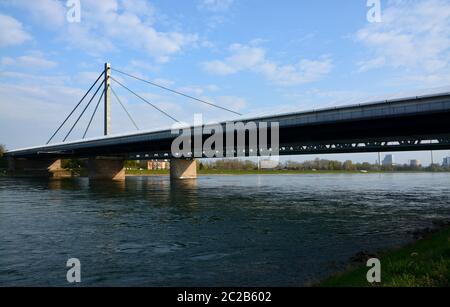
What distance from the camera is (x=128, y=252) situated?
16938mm

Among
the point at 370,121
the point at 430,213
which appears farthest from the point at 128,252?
the point at 370,121

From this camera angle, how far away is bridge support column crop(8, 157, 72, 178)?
13862cm

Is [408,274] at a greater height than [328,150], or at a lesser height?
lesser

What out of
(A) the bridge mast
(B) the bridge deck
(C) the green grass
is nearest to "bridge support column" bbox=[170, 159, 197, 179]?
(A) the bridge mast

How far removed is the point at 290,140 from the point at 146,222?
1707 inches

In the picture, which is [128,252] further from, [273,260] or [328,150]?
[328,150]

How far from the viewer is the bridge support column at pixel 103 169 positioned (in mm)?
110625

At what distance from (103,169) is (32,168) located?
43.6 metres

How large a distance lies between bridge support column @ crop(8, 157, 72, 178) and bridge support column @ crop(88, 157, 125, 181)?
3605 centimetres

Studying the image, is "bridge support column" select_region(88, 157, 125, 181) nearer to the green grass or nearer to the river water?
the river water


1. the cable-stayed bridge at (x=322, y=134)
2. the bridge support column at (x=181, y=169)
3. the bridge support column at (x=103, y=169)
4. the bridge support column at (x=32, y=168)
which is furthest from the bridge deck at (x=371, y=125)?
the bridge support column at (x=32, y=168)

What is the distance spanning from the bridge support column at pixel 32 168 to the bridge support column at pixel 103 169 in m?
36.1
